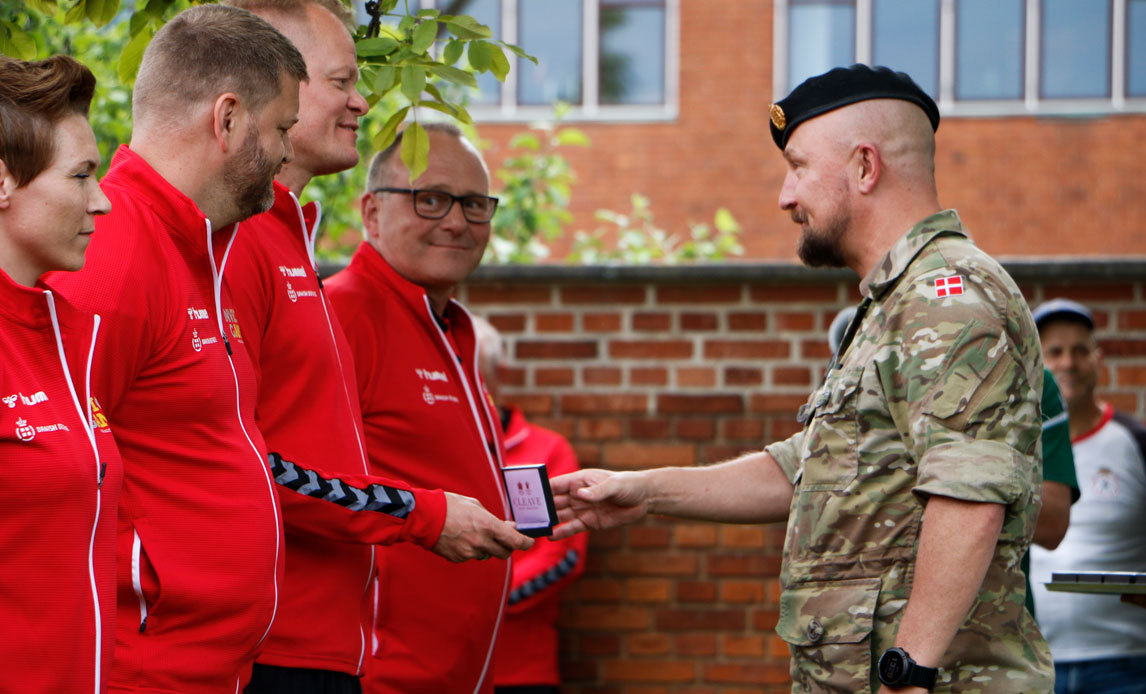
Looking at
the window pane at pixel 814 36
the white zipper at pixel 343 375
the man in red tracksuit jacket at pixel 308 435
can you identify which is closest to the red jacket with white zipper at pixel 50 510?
the man in red tracksuit jacket at pixel 308 435

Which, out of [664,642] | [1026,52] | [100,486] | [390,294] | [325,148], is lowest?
[664,642]

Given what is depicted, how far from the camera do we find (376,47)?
3.41m

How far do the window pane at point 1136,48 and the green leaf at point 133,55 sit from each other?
11924 millimetres

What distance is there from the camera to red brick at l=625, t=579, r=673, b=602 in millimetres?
5215

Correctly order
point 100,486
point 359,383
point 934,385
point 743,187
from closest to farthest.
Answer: point 100,486, point 934,385, point 359,383, point 743,187

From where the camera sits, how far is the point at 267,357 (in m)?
2.91

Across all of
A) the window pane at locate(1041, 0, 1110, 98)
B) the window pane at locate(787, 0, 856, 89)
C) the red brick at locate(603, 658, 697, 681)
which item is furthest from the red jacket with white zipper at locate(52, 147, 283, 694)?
the window pane at locate(1041, 0, 1110, 98)

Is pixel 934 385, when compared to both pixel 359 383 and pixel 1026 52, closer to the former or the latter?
pixel 359 383

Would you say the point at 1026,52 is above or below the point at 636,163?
above

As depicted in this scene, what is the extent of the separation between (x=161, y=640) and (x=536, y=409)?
3.00 meters

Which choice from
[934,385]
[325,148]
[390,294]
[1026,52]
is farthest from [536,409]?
[1026,52]

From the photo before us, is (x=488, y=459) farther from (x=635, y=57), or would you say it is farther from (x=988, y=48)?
(x=988, y=48)

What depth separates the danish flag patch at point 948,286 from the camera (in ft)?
8.77

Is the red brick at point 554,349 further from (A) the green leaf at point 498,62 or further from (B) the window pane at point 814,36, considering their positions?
(B) the window pane at point 814,36
